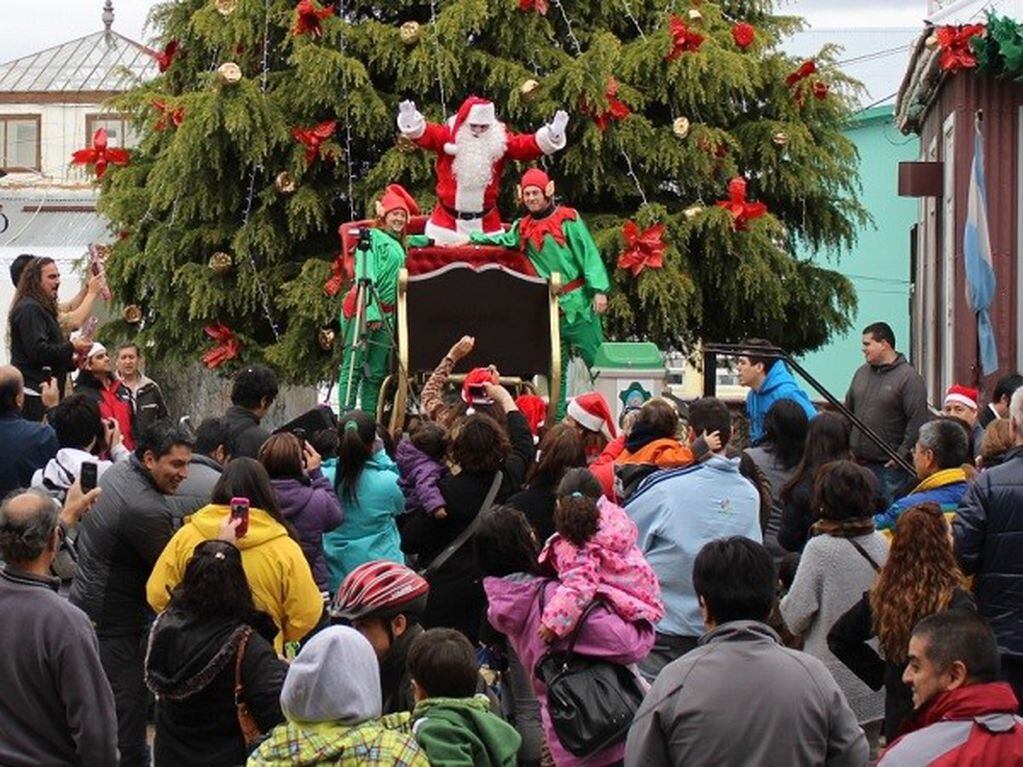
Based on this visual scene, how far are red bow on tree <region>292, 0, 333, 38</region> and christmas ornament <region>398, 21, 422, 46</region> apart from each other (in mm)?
822

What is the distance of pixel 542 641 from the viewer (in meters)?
7.48

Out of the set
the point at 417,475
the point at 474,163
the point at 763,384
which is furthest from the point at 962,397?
the point at 474,163

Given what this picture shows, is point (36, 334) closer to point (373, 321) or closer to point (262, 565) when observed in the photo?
point (373, 321)

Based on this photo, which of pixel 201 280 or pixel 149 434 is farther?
pixel 201 280

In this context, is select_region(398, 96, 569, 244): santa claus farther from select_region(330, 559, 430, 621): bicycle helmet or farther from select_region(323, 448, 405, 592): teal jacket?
select_region(330, 559, 430, 621): bicycle helmet

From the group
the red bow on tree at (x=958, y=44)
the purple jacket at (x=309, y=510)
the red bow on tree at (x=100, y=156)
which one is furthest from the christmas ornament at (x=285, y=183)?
the purple jacket at (x=309, y=510)

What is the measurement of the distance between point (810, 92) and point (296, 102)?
220 inches

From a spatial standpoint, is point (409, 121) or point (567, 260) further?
point (409, 121)

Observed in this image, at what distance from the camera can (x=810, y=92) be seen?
974 inches

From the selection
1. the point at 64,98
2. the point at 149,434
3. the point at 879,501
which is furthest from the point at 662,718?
the point at 64,98

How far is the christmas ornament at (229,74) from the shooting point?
74.2 ft

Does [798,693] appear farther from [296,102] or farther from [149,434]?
[296,102]

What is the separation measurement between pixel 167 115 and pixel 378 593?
1821 centimetres

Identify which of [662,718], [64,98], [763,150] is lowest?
[662,718]
